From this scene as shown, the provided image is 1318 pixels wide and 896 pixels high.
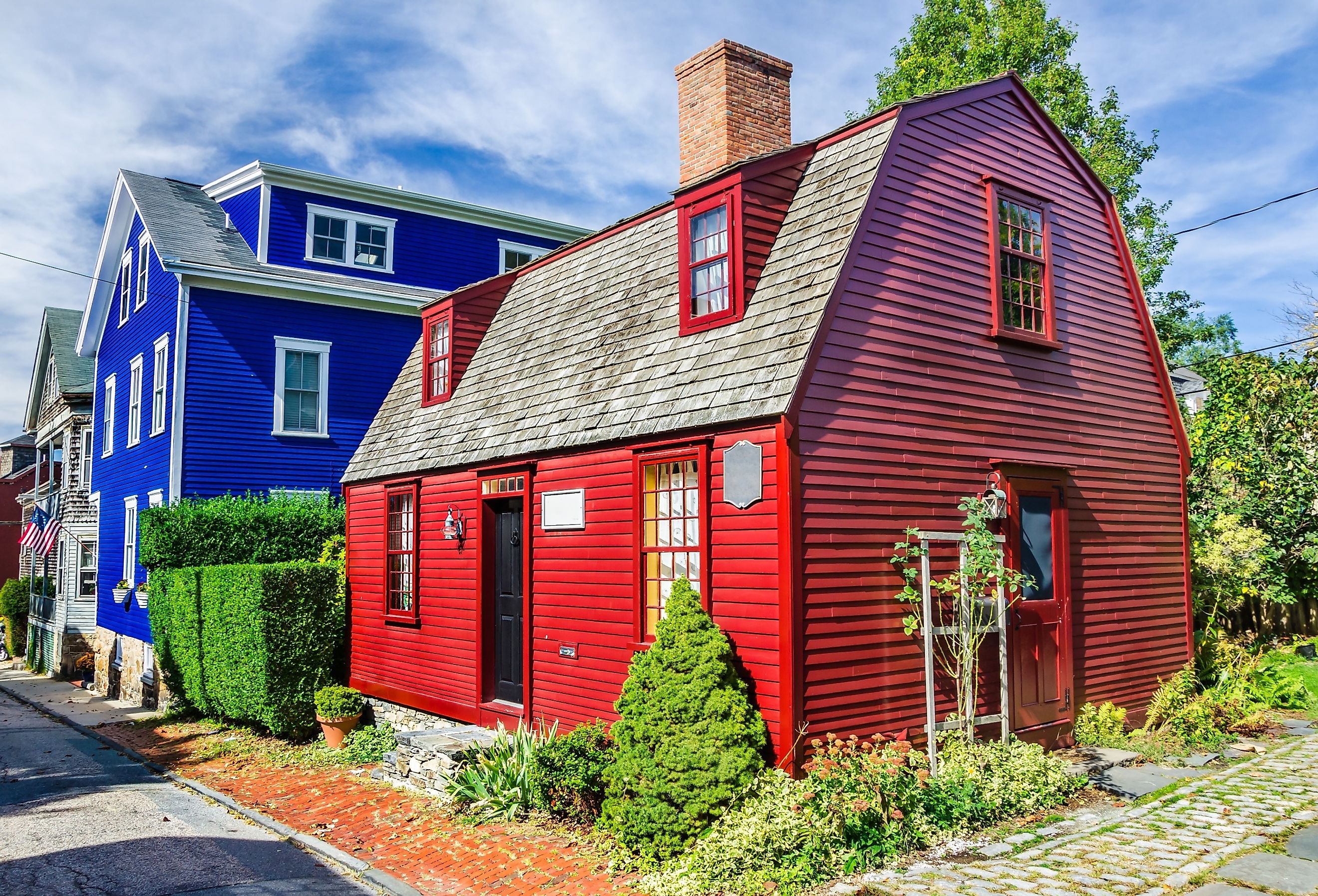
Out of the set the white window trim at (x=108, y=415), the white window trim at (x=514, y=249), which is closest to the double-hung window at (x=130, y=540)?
the white window trim at (x=108, y=415)

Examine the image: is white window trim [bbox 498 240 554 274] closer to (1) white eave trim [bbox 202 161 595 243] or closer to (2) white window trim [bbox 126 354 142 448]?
(1) white eave trim [bbox 202 161 595 243]

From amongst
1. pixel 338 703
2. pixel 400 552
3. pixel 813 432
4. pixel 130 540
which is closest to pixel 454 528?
pixel 400 552

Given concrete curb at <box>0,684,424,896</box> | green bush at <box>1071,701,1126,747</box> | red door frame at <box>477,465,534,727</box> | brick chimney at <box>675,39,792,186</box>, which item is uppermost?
brick chimney at <box>675,39,792,186</box>

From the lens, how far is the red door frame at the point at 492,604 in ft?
36.3

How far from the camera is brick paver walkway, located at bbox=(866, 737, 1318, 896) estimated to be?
6.32 meters

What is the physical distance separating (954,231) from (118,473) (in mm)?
21980

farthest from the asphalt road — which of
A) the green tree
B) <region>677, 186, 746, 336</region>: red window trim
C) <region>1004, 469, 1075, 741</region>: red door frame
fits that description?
the green tree

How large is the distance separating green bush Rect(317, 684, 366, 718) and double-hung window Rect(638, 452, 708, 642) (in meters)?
6.73

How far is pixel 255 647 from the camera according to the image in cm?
1406

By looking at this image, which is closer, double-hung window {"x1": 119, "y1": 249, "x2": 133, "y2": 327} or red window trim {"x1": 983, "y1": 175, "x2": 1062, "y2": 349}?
red window trim {"x1": 983, "y1": 175, "x2": 1062, "y2": 349}

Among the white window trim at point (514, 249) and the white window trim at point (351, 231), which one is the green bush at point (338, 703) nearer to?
the white window trim at point (351, 231)

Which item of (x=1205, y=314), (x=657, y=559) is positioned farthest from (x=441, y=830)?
(x=1205, y=314)

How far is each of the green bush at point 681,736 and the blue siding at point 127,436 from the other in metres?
15.0

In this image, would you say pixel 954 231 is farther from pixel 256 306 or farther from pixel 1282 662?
pixel 256 306
